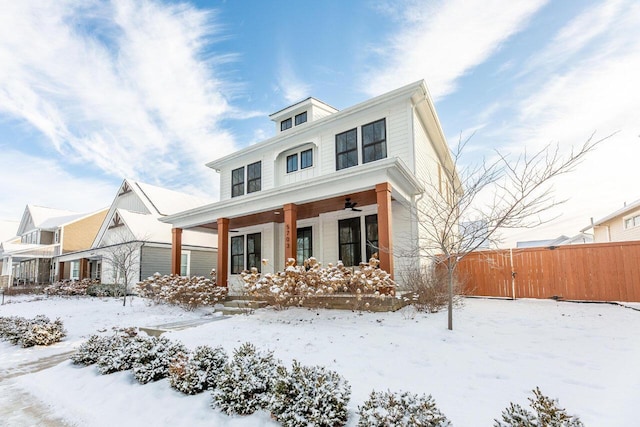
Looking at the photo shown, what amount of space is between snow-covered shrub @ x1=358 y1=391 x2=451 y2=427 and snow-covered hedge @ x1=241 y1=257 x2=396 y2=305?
4.28 meters

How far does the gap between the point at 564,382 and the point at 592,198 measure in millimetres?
6733

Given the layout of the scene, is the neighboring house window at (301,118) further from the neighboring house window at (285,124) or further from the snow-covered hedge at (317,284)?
the snow-covered hedge at (317,284)

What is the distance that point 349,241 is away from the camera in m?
11.4

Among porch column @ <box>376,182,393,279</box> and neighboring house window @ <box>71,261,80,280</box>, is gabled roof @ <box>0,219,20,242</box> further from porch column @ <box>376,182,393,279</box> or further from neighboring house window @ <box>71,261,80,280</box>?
porch column @ <box>376,182,393,279</box>

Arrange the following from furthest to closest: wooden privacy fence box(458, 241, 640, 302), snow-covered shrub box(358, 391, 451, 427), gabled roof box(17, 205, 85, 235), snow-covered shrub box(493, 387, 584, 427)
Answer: gabled roof box(17, 205, 85, 235)
wooden privacy fence box(458, 241, 640, 302)
snow-covered shrub box(358, 391, 451, 427)
snow-covered shrub box(493, 387, 584, 427)

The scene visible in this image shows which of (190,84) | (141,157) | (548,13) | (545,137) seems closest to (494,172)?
(545,137)

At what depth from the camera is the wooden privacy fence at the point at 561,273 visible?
8.56 meters

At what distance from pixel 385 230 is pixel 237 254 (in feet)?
29.3

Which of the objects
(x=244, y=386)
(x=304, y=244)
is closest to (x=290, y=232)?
(x=304, y=244)

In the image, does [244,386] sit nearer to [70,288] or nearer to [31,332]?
[31,332]

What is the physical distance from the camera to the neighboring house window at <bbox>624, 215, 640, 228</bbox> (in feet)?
53.9

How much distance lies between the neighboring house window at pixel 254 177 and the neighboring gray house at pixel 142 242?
4.92 meters

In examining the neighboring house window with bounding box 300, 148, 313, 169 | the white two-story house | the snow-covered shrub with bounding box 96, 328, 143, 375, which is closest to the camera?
the snow-covered shrub with bounding box 96, 328, 143, 375

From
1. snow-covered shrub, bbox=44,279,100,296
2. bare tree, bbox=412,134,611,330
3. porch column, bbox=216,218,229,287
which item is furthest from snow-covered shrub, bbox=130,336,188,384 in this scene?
snow-covered shrub, bbox=44,279,100,296
